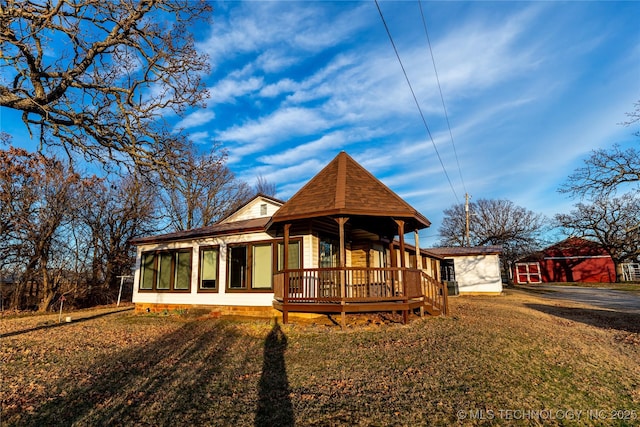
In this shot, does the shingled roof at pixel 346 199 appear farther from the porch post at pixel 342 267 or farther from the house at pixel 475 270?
the house at pixel 475 270

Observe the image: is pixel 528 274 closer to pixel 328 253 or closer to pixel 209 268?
pixel 328 253

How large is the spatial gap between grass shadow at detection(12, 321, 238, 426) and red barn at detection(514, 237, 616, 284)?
39.3 metres

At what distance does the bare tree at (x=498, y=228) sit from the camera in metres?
33.2

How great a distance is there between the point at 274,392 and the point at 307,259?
6033 millimetres

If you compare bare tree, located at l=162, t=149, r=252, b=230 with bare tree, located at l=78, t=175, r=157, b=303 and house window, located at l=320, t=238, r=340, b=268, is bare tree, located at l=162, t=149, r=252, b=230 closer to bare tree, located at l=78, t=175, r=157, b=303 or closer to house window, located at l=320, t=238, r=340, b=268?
bare tree, located at l=78, t=175, r=157, b=303

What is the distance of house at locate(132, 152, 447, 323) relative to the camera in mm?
9383

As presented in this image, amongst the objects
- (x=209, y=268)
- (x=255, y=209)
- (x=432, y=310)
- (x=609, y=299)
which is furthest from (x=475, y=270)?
(x=209, y=268)

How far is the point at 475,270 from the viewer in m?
22.8

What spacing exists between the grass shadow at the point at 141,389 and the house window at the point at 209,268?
4547 mm

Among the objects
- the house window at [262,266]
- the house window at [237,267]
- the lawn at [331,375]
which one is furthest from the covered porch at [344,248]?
the house window at [237,267]

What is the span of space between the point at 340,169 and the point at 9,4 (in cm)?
846

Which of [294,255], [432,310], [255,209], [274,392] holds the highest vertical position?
[255,209]

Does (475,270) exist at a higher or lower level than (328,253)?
lower

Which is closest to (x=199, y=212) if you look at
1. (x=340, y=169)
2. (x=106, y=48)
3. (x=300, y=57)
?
(x=300, y=57)
